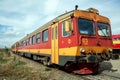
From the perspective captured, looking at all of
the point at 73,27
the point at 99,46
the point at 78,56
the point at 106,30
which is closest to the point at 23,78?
the point at 78,56

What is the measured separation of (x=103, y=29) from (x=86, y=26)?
1498mm

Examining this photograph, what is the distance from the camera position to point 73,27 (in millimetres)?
9664

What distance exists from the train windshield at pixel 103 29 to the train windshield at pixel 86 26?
60 cm

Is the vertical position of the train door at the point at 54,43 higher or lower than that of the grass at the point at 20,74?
higher

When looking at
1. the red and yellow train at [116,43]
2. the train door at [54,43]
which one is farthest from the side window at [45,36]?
the red and yellow train at [116,43]

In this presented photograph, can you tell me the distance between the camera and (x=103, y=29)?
36.3 feet

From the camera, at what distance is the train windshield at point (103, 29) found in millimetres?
10781

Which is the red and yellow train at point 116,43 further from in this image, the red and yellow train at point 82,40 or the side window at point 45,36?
the red and yellow train at point 82,40

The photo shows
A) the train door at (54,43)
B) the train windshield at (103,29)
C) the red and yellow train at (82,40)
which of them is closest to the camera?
the red and yellow train at (82,40)

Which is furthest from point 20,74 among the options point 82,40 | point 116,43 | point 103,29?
point 116,43

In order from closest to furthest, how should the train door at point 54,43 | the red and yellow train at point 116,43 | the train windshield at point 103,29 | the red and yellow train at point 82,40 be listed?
1. the red and yellow train at point 82,40
2. the train windshield at point 103,29
3. the train door at point 54,43
4. the red and yellow train at point 116,43

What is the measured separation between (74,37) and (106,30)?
2597mm

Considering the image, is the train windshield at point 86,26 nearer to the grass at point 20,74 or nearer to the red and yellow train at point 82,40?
the red and yellow train at point 82,40

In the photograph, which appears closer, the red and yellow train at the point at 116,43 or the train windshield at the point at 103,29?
the train windshield at the point at 103,29
